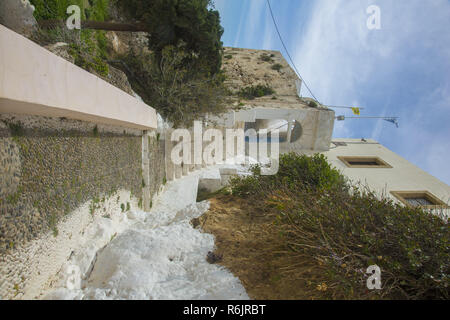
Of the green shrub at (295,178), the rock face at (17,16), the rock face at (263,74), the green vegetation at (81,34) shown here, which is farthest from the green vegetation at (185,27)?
the rock face at (263,74)

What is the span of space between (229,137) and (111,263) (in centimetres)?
935

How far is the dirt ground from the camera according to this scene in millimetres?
2557

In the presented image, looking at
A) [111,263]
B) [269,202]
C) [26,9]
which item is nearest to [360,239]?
[269,202]

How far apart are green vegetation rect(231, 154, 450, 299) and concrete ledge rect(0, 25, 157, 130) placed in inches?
112

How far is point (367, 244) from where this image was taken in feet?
8.66

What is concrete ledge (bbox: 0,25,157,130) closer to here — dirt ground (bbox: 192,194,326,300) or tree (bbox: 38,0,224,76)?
dirt ground (bbox: 192,194,326,300)

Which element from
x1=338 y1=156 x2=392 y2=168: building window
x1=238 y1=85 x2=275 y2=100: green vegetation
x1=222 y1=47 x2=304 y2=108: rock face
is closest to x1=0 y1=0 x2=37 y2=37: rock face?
x1=238 y1=85 x2=275 y2=100: green vegetation

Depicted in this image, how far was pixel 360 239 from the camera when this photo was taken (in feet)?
9.17

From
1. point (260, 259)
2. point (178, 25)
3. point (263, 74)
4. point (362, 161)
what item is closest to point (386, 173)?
point (362, 161)

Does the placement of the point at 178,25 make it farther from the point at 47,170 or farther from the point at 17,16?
the point at 47,170

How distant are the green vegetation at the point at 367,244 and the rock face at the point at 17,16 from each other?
5990 millimetres

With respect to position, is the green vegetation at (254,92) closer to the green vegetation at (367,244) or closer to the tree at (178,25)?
the tree at (178,25)

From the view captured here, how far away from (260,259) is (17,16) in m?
6.24
